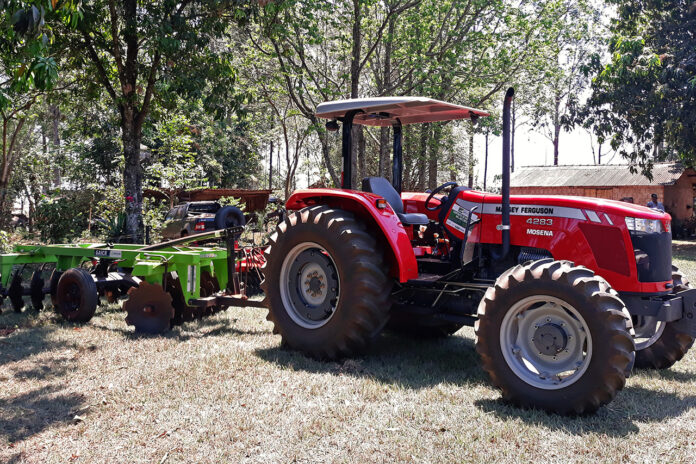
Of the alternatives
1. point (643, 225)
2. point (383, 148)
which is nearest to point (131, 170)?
point (383, 148)

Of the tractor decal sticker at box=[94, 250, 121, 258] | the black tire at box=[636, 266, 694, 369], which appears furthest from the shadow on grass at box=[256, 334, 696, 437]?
the tractor decal sticker at box=[94, 250, 121, 258]

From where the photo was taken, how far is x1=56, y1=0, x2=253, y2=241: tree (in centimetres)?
1066

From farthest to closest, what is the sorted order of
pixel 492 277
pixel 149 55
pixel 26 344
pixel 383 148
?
pixel 383 148 < pixel 149 55 < pixel 26 344 < pixel 492 277

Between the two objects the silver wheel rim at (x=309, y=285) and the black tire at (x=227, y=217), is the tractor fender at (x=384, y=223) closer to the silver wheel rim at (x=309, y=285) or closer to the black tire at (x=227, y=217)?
the silver wheel rim at (x=309, y=285)

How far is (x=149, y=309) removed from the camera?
6438 millimetres

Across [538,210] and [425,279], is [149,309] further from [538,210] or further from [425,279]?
[538,210]

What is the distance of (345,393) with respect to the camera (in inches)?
173

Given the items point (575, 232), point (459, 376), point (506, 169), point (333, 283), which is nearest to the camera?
point (506, 169)

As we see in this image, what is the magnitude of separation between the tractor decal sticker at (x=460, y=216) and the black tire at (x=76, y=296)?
4.28m

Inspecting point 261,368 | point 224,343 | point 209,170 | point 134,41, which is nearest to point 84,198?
point 134,41

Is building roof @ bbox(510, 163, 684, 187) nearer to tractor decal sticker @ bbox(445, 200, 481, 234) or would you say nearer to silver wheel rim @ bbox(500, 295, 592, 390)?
tractor decal sticker @ bbox(445, 200, 481, 234)

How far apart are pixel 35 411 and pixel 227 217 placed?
8.98 meters

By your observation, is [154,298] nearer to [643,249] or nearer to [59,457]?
[59,457]

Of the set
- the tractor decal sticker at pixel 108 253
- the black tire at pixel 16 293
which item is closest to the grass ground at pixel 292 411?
the tractor decal sticker at pixel 108 253
